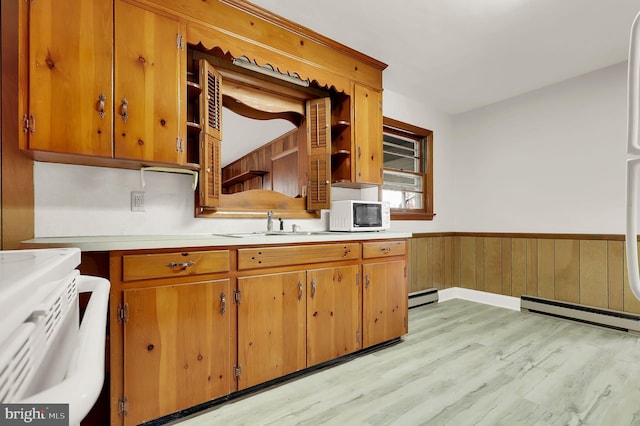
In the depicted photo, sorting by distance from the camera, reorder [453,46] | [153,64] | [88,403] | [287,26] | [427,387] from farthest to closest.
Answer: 1. [453,46]
2. [287,26]
3. [427,387]
4. [153,64]
5. [88,403]

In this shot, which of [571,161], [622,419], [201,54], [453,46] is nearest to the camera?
[622,419]

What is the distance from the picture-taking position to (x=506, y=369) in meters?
2.17

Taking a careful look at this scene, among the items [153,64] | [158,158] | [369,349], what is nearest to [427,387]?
[369,349]

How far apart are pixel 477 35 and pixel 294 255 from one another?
2312 millimetres

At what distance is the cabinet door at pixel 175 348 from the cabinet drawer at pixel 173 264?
7 centimetres

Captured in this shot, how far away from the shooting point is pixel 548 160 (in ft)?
11.4

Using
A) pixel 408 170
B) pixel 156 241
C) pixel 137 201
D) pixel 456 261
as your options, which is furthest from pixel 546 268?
pixel 137 201

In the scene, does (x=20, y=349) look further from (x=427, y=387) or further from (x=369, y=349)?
(x=369, y=349)

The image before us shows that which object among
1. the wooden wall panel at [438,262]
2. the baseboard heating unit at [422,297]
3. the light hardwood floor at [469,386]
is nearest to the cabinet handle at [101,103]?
the light hardwood floor at [469,386]

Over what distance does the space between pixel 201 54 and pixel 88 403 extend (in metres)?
2.24

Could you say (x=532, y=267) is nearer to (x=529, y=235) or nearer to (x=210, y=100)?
(x=529, y=235)

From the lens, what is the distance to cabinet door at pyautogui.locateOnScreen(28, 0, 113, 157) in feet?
4.88

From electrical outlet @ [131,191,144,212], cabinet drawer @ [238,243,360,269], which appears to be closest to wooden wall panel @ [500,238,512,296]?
cabinet drawer @ [238,243,360,269]

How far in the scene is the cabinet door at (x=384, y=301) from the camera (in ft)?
7.91
